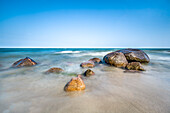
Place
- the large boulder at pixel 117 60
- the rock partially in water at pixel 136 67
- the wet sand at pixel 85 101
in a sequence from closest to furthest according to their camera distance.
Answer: the wet sand at pixel 85 101 < the rock partially in water at pixel 136 67 < the large boulder at pixel 117 60

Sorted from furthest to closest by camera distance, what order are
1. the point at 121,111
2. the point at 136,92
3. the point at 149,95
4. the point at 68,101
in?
1. the point at 136,92
2. the point at 149,95
3. the point at 68,101
4. the point at 121,111

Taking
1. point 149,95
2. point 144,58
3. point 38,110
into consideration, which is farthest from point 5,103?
point 144,58

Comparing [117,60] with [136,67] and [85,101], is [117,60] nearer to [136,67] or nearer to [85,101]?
[136,67]

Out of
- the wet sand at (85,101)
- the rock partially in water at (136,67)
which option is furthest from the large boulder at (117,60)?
the wet sand at (85,101)

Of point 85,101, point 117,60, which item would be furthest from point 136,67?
point 85,101

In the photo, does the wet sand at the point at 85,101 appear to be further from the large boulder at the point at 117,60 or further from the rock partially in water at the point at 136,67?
the large boulder at the point at 117,60

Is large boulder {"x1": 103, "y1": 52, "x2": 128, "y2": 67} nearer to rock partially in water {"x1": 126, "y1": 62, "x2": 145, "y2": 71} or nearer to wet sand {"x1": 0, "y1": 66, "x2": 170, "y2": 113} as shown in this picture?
rock partially in water {"x1": 126, "y1": 62, "x2": 145, "y2": 71}

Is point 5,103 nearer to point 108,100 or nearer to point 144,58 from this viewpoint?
point 108,100

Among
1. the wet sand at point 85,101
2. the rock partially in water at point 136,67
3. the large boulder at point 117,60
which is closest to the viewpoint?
the wet sand at point 85,101

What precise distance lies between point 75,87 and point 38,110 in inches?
37.8

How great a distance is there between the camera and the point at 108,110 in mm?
1558

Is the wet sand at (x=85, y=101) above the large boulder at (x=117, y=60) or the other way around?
the other way around

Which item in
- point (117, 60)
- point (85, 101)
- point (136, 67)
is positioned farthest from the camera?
point (117, 60)

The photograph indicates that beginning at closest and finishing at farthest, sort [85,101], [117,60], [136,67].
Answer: [85,101] < [136,67] < [117,60]
